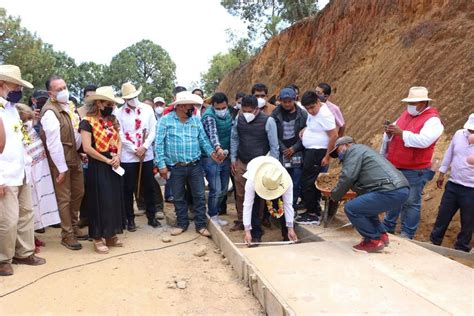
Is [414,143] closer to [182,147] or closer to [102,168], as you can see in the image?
[182,147]

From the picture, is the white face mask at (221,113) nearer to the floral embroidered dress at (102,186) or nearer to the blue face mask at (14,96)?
the floral embroidered dress at (102,186)

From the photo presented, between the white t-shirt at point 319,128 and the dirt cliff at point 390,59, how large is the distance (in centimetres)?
230

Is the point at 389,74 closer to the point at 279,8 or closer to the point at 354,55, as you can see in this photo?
the point at 354,55

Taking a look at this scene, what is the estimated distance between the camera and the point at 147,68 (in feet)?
157

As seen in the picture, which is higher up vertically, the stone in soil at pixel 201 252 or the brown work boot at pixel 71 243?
the brown work boot at pixel 71 243

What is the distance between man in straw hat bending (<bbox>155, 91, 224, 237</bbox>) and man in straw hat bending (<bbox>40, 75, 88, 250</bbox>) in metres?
1.07

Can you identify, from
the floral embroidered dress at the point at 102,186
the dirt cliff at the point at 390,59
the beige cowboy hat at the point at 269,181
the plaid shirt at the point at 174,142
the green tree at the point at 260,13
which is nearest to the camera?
the beige cowboy hat at the point at 269,181

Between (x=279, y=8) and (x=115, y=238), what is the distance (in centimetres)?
2587

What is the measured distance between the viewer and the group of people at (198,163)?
14.9 feet

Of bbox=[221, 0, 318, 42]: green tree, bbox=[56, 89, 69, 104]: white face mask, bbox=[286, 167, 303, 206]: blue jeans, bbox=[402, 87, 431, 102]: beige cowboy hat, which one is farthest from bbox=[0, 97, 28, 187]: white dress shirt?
bbox=[221, 0, 318, 42]: green tree

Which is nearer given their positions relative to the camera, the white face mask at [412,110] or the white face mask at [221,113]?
the white face mask at [412,110]

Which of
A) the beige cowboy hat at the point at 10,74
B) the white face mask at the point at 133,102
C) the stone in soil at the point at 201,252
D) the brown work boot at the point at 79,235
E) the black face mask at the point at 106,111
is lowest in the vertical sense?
the stone in soil at the point at 201,252

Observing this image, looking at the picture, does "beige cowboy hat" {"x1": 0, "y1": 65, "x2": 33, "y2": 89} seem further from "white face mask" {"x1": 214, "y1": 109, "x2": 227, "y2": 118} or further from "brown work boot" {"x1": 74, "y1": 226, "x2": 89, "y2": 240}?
"white face mask" {"x1": 214, "y1": 109, "x2": 227, "y2": 118}

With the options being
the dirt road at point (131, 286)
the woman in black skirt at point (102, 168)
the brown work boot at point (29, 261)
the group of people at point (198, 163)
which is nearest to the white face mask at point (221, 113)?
the group of people at point (198, 163)
